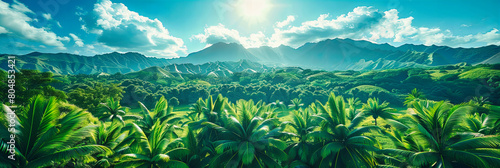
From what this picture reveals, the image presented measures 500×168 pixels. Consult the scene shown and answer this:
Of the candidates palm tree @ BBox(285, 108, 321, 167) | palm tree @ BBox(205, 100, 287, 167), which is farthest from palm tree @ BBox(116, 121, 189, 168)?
palm tree @ BBox(285, 108, 321, 167)

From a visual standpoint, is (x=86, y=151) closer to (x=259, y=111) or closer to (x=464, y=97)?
(x=259, y=111)

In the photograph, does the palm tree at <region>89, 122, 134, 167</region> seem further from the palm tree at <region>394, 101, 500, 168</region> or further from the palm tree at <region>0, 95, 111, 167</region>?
the palm tree at <region>394, 101, 500, 168</region>

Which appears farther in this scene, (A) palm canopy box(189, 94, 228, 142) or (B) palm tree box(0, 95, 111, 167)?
(A) palm canopy box(189, 94, 228, 142)

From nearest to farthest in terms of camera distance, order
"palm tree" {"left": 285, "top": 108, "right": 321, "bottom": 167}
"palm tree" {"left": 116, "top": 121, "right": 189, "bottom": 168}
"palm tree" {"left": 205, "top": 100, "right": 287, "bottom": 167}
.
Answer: "palm tree" {"left": 116, "top": 121, "right": 189, "bottom": 168}, "palm tree" {"left": 205, "top": 100, "right": 287, "bottom": 167}, "palm tree" {"left": 285, "top": 108, "right": 321, "bottom": 167}

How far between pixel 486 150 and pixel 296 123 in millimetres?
12986

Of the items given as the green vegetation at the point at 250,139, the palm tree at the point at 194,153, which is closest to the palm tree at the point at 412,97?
the green vegetation at the point at 250,139

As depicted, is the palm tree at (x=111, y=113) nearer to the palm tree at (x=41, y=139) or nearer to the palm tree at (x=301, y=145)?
the palm tree at (x=41, y=139)

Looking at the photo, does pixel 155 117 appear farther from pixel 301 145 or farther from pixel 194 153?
pixel 301 145

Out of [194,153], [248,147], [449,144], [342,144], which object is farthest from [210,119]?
[449,144]

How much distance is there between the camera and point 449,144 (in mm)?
12672

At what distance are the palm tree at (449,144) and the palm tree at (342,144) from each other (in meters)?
2.43

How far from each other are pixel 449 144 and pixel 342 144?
6.43m

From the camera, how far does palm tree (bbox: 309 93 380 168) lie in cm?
1427

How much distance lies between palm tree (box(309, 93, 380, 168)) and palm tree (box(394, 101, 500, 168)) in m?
2.43
